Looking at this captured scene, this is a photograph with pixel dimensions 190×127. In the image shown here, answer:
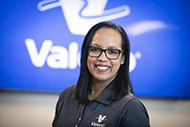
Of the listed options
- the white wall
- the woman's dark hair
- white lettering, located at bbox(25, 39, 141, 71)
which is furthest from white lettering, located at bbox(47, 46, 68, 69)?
the woman's dark hair

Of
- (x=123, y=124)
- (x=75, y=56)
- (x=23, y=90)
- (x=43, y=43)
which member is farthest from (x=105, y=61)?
(x=23, y=90)

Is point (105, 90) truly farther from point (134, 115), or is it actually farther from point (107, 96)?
point (134, 115)

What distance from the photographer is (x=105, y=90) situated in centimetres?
118

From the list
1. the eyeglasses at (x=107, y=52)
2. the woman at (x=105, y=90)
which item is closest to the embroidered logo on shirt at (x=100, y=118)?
the woman at (x=105, y=90)

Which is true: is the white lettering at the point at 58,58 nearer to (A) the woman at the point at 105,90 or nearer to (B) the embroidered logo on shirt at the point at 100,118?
(A) the woman at the point at 105,90

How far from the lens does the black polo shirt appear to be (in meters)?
0.99

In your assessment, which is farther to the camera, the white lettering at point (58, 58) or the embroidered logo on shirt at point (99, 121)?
the white lettering at point (58, 58)

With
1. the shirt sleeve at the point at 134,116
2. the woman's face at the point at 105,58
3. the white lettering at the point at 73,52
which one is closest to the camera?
the shirt sleeve at the point at 134,116

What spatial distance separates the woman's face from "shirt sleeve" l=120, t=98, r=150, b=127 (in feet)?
0.73

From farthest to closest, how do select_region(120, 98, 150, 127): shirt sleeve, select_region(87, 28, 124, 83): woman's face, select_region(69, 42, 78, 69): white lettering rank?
1. select_region(69, 42, 78, 69): white lettering
2. select_region(87, 28, 124, 83): woman's face
3. select_region(120, 98, 150, 127): shirt sleeve

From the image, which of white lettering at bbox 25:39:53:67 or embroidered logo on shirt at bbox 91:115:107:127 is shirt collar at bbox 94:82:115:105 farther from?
white lettering at bbox 25:39:53:67

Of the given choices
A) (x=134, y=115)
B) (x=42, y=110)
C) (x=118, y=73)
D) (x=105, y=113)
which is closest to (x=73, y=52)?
(x=42, y=110)

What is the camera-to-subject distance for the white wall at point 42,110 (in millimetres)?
2459

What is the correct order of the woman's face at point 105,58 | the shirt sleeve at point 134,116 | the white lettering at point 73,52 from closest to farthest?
the shirt sleeve at point 134,116, the woman's face at point 105,58, the white lettering at point 73,52
